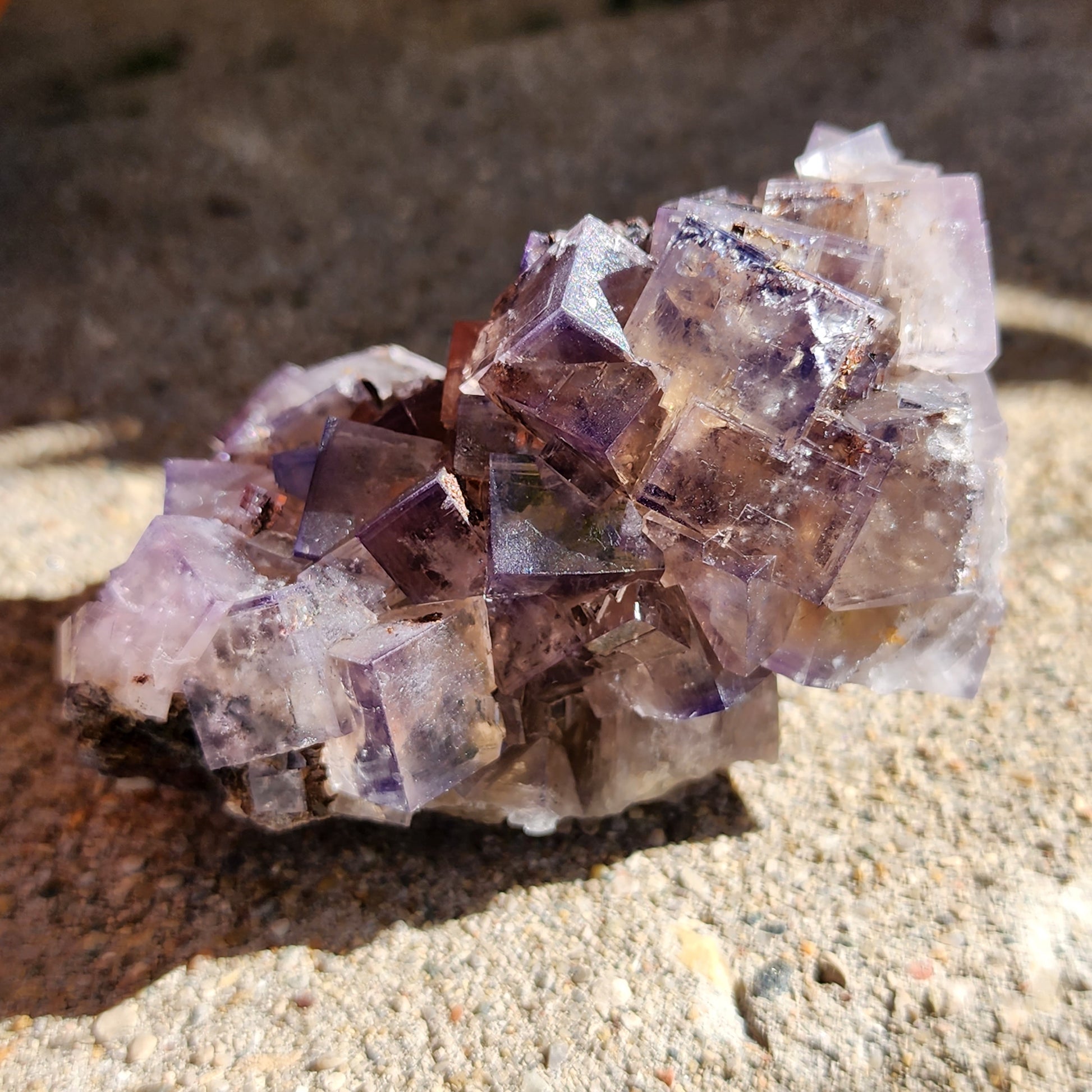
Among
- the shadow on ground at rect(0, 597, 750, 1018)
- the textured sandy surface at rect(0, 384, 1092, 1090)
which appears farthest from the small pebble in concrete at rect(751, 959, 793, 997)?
the shadow on ground at rect(0, 597, 750, 1018)

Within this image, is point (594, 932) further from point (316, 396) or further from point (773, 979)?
point (316, 396)

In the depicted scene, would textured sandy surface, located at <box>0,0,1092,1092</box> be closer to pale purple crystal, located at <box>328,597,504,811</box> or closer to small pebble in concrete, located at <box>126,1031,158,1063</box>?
small pebble in concrete, located at <box>126,1031,158,1063</box>

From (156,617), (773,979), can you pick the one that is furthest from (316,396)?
(773,979)

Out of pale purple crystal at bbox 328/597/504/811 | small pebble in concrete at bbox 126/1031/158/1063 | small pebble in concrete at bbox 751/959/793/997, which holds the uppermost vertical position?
pale purple crystal at bbox 328/597/504/811

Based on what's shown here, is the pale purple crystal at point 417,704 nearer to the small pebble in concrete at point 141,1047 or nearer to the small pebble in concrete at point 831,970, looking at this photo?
the small pebble in concrete at point 141,1047

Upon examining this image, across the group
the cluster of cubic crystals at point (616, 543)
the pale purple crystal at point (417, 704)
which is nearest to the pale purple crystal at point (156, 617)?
the cluster of cubic crystals at point (616, 543)

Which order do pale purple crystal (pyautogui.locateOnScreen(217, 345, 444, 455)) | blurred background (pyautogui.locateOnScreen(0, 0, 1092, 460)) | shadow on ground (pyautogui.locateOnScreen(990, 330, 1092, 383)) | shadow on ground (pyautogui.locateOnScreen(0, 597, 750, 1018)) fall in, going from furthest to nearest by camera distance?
blurred background (pyautogui.locateOnScreen(0, 0, 1092, 460)) < shadow on ground (pyautogui.locateOnScreen(990, 330, 1092, 383)) < pale purple crystal (pyautogui.locateOnScreen(217, 345, 444, 455)) < shadow on ground (pyautogui.locateOnScreen(0, 597, 750, 1018))

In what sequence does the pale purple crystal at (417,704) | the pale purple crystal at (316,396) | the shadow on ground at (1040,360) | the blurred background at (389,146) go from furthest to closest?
the blurred background at (389,146) < the shadow on ground at (1040,360) < the pale purple crystal at (316,396) < the pale purple crystal at (417,704)
